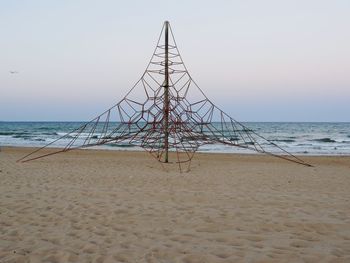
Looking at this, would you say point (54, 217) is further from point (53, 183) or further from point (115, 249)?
point (53, 183)

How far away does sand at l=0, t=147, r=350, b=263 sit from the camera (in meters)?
4.12

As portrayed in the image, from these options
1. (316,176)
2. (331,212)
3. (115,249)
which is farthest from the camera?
(316,176)

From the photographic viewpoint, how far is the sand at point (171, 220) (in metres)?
4.12

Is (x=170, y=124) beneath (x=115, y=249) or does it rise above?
above

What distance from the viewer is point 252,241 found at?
455cm

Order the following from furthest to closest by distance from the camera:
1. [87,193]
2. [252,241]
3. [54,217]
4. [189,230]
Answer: [87,193] < [54,217] < [189,230] < [252,241]

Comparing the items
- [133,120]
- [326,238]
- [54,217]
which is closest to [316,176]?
[133,120]

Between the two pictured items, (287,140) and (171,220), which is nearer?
(171,220)

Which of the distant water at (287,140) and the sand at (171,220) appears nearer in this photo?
the sand at (171,220)

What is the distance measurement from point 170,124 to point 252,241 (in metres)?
7.75

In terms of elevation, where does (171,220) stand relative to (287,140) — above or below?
below

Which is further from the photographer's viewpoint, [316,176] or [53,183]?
[316,176]

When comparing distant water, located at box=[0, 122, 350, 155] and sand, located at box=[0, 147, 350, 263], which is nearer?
sand, located at box=[0, 147, 350, 263]

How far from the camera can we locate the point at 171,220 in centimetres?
553
